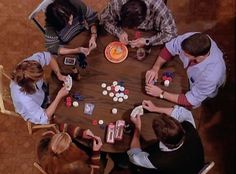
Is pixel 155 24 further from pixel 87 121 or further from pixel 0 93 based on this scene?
pixel 0 93

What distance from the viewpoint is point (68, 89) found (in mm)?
3545

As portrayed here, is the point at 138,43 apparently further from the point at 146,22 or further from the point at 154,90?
the point at 154,90

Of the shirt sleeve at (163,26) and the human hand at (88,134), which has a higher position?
the shirt sleeve at (163,26)

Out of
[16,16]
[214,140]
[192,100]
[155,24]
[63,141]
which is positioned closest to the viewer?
[63,141]

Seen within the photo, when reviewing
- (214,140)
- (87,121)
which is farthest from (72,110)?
(214,140)

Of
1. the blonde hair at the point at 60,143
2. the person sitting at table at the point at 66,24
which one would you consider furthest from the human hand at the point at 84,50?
the blonde hair at the point at 60,143

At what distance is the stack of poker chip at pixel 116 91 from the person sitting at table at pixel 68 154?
339mm

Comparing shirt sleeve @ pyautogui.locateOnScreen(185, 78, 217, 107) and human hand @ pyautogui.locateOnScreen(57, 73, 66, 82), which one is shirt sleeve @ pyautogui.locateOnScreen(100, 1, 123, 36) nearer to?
human hand @ pyautogui.locateOnScreen(57, 73, 66, 82)

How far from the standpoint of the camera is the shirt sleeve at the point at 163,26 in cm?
364

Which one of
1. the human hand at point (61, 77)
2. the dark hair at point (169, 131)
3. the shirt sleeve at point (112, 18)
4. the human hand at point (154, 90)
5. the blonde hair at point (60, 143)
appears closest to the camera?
the dark hair at point (169, 131)

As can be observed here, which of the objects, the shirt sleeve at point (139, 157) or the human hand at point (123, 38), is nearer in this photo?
the shirt sleeve at point (139, 157)

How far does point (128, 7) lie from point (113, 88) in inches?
25.2

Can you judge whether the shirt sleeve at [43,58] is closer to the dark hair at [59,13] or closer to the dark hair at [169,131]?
the dark hair at [59,13]

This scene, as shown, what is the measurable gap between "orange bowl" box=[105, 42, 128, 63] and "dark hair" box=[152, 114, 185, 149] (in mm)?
684
